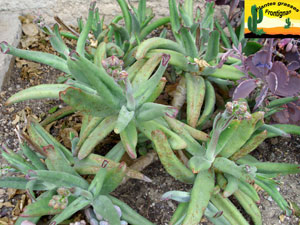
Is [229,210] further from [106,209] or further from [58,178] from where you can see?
[58,178]

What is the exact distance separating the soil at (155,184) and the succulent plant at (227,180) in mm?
120

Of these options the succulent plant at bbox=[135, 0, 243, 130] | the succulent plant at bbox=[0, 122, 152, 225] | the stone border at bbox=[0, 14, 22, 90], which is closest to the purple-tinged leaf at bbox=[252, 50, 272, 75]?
the succulent plant at bbox=[135, 0, 243, 130]

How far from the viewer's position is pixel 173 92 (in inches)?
61.2

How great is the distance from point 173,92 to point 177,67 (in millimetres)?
166

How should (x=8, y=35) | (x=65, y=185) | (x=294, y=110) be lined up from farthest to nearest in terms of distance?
(x=8, y=35), (x=294, y=110), (x=65, y=185)

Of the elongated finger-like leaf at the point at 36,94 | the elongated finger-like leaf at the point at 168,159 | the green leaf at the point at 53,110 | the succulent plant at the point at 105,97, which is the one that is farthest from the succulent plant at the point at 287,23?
the green leaf at the point at 53,110

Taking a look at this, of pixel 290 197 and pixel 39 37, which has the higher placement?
pixel 39 37

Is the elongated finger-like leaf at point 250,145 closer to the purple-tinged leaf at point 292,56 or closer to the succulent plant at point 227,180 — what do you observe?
the succulent plant at point 227,180

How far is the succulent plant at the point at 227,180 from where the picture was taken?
1.12 m

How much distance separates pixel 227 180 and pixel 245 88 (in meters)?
0.34

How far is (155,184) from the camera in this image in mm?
1362

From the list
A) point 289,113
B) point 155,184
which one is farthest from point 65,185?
point 289,113

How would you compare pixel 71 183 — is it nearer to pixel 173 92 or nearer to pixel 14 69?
pixel 173 92

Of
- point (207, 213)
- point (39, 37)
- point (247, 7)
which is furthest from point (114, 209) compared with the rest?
point (39, 37)
